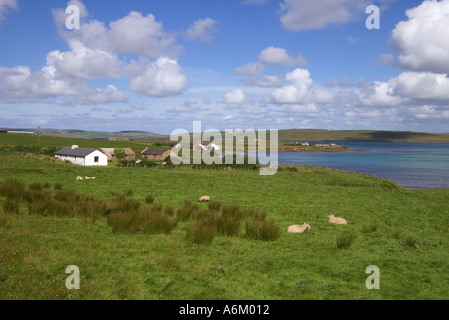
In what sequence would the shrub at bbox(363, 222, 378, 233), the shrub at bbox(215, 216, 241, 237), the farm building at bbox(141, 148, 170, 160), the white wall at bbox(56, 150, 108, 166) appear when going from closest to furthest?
the shrub at bbox(215, 216, 241, 237), the shrub at bbox(363, 222, 378, 233), the white wall at bbox(56, 150, 108, 166), the farm building at bbox(141, 148, 170, 160)

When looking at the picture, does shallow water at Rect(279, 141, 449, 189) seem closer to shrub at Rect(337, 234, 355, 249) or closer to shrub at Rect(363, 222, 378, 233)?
shrub at Rect(363, 222, 378, 233)

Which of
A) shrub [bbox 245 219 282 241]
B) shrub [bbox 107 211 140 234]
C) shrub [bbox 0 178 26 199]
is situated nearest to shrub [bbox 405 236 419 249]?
shrub [bbox 245 219 282 241]

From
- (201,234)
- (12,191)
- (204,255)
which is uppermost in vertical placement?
(12,191)

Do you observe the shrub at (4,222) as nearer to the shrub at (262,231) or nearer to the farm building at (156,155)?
the shrub at (262,231)

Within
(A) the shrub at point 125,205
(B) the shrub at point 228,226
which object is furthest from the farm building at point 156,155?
(B) the shrub at point 228,226

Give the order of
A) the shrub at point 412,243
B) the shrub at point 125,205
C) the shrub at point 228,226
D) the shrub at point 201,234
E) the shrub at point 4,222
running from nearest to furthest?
the shrub at point 201,234
the shrub at point 4,222
the shrub at point 412,243
the shrub at point 228,226
the shrub at point 125,205

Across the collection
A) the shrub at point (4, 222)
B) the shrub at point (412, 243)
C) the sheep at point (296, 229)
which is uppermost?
the shrub at point (4, 222)

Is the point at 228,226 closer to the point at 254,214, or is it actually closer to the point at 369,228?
the point at 254,214

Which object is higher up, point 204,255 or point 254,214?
point 204,255

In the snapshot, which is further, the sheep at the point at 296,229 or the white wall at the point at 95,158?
the white wall at the point at 95,158
